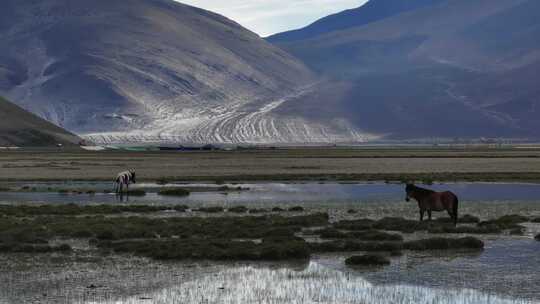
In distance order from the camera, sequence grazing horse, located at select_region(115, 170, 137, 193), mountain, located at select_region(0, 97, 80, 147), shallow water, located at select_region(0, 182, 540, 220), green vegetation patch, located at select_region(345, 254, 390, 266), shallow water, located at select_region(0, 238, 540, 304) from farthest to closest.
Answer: mountain, located at select_region(0, 97, 80, 147) < grazing horse, located at select_region(115, 170, 137, 193) < shallow water, located at select_region(0, 182, 540, 220) < green vegetation patch, located at select_region(345, 254, 390, 266) < shallow water, located at select_region(0, 238, 540, 304)

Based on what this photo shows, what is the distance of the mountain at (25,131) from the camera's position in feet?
511

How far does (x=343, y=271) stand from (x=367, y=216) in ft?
42.6

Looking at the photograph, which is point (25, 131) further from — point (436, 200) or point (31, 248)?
point (31, 248)

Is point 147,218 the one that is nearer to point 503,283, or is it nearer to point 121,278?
point 121,278

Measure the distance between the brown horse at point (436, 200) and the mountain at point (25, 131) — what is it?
130m

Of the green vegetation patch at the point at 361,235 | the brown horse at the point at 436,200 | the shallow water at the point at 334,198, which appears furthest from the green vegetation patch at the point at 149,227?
the shallow water at the point at 334,198

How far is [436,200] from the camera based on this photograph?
95.5 feet

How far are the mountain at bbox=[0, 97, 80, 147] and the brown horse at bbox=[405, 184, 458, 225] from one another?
427ft

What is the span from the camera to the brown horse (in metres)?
28.5

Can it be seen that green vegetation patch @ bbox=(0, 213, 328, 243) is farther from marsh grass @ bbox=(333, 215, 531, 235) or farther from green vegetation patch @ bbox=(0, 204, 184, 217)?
green vegetation patch @ bbox=(0, 204, 184, 217)

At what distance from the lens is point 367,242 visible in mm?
24891

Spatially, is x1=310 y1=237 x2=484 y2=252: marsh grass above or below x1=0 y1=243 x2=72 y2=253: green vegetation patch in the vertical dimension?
above

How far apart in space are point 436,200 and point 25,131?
13934cm

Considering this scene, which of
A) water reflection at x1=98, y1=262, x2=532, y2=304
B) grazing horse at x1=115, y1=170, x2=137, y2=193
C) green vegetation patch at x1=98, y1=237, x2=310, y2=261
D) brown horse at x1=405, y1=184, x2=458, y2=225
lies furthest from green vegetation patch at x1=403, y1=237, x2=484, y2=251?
grazing horse at x1=115, y1=170, x2=137, y2=193
